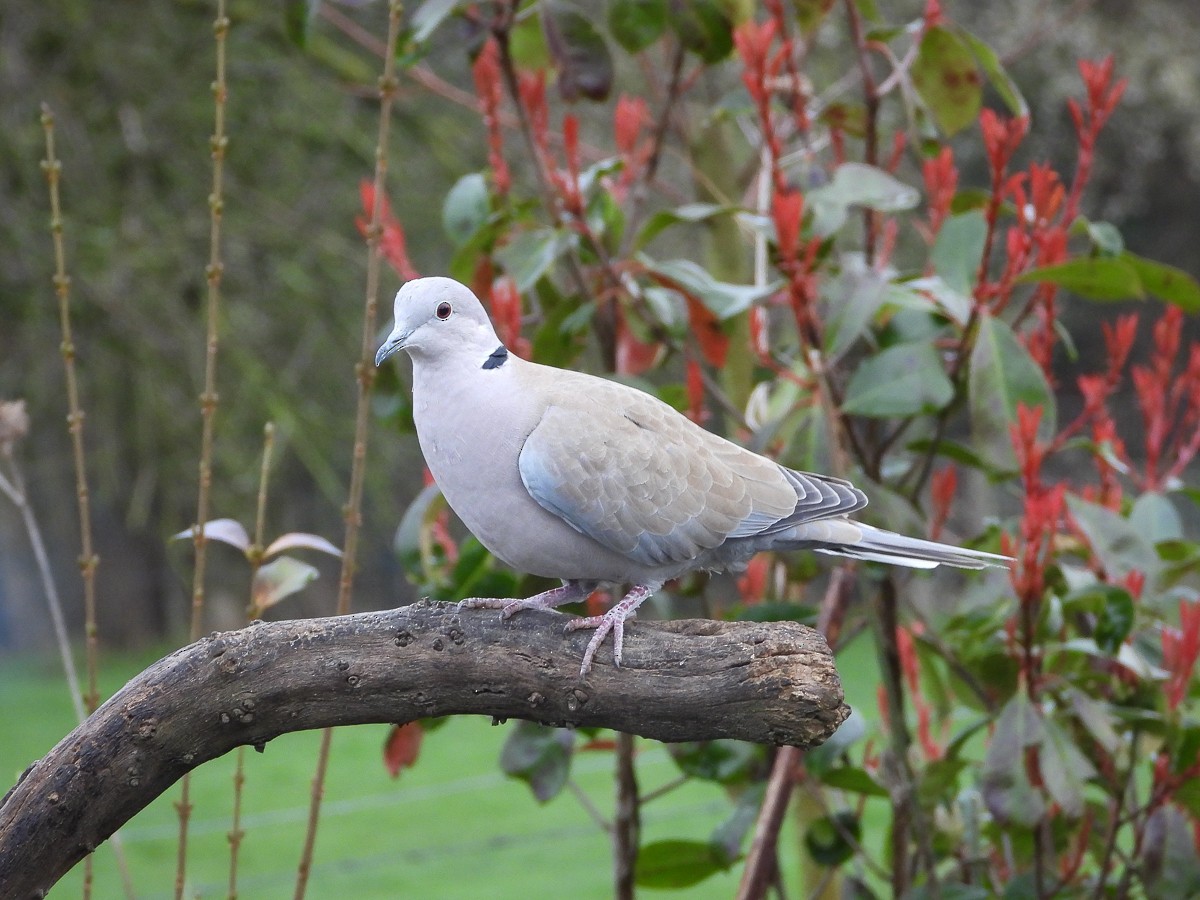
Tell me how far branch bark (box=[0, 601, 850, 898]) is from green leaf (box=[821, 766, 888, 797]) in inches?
34.5

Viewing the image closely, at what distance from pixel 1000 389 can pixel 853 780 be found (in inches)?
31.5

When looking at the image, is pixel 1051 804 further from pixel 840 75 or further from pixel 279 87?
pixel 840 75

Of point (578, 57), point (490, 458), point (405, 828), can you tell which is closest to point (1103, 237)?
point (578, 57)

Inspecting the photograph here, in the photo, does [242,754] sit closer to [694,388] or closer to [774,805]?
[774,805]

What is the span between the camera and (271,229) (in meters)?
6.12

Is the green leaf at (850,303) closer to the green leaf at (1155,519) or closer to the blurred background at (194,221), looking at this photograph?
the green leaf at (1155,519)

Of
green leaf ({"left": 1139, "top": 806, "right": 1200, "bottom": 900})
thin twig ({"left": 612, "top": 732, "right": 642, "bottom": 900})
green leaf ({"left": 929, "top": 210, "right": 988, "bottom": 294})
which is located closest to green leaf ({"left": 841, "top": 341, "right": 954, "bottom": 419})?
green leaf ({"left": 929, "top": 210, "right": 988, "bottom": 294})

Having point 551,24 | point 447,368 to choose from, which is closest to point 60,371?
point 551,24

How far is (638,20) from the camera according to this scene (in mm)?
2527

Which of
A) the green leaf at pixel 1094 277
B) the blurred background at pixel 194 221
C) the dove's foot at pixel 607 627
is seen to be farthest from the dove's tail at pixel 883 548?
the blurred background at pixel 194 221

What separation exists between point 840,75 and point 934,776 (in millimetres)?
5662

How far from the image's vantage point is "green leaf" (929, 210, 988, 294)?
2521 millimetres

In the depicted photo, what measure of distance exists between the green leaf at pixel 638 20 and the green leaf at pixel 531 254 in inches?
16.0

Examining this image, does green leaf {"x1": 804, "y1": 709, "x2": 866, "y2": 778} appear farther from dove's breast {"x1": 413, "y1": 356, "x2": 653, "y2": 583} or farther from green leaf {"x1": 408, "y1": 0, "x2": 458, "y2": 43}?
green leaf {"x1": 408, "y1": 0, "x2": 458, "y2": 43}
